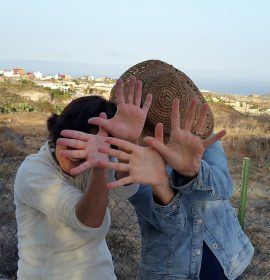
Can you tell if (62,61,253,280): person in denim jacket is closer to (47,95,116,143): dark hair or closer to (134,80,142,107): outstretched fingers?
(134,80,142,107): outstretched fingers

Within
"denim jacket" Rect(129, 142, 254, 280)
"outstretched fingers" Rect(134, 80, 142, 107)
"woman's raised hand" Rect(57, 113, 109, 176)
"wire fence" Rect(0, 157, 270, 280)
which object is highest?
"outstretched fingers" Rect(134, 80, 142, 107)

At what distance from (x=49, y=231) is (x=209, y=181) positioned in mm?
560

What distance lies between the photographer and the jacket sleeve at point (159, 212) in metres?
Result: 1.47

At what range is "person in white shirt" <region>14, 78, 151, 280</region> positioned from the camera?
58.7 inches

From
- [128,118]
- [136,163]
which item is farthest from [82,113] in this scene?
[136,163]

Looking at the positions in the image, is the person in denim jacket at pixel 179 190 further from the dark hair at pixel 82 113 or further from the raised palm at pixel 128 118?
the dark hair at pixel 82 113

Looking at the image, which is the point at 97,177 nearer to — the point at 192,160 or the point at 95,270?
the point at 192,160

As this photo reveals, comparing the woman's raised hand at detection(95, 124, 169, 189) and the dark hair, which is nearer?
the woman's raised hand at detection(95, 124, 169, 189)

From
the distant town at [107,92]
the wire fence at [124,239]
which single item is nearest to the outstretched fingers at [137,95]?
the wire fence at [124,239]

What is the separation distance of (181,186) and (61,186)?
39cm

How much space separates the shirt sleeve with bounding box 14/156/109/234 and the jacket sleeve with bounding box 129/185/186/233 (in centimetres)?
14

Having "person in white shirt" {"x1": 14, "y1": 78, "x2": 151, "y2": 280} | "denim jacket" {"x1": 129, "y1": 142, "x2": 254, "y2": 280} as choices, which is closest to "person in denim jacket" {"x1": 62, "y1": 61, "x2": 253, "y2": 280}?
"denim jacket" {"x1": 129, "y1": 142, "x2": 254, "y2": 280}

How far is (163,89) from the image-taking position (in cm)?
174

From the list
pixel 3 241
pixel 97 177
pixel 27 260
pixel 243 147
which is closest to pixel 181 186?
pixel 97 177
